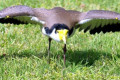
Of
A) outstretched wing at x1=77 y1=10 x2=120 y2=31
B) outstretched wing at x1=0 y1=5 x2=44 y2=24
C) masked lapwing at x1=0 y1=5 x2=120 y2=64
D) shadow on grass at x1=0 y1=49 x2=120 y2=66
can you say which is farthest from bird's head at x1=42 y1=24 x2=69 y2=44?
shadow on grass at x1=0 y1=49 x2=120 y2=66

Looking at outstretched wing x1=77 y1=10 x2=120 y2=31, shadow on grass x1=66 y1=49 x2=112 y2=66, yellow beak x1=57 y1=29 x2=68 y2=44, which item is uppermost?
outstretched wing x1=77 y1=10 x2=120 y2=31

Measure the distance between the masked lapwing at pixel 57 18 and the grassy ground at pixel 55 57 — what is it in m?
0.45

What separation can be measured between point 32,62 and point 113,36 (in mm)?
1958

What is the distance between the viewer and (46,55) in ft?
23.0

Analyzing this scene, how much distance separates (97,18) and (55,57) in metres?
1.03

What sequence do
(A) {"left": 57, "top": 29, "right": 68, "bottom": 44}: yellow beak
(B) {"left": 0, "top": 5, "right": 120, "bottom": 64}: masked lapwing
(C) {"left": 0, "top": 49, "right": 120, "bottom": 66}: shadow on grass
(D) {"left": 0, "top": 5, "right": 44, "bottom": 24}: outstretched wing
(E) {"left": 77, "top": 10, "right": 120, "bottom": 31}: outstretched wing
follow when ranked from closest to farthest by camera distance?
(A) {"left": 57, "top": 29, "right": 68, "bottom": 44}: yellow beak
(B) {"left": 0, "top": 5, "right": 120, "bottom": 64}: masked lapwing
(D) {"left": 0, "top": 5, "right": 44, "bottom": 24}: outstretched wing
(E) {"left": 77, "top": 10, "right": 120, "bottom": 31}: outstretched wing
(C) {"left": 0, "top": 49, "right": 120, "bottom": 66}: shadow on grass

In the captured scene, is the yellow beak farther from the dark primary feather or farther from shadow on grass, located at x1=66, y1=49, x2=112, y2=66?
shadow on grass, located at x1=66, y1=49, x2=112, y2=66

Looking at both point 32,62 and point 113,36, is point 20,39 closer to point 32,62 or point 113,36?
point 32,62

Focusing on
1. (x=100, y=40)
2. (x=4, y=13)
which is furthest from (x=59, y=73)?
(x=100, y=40)

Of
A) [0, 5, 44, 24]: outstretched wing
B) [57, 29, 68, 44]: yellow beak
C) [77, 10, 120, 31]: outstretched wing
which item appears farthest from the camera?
[77, 10, 120, 31]: outstretched wing

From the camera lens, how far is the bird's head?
5.88 m

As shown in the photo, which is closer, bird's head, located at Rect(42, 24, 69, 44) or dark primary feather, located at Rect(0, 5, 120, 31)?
bird's head, located at Rect(42, 24, 69, 44)

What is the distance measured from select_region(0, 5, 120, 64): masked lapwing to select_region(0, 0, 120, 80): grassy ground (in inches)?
17.9

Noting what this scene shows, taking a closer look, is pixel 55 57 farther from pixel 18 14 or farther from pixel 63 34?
pixel 18 14
